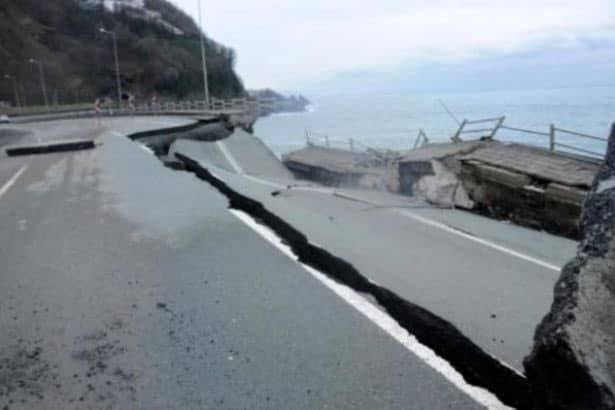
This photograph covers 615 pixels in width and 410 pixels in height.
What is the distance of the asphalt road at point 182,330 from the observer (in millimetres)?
3361

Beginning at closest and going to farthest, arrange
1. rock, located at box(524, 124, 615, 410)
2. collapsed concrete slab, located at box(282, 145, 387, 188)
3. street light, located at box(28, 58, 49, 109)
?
rock, located at box(524, 124, 615, 410) → collapsed concrete slab, located at box(282, 145, 387, 188) → street light, located at box(28, 58, 49, 109)

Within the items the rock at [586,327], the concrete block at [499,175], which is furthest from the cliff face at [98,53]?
the rock at [586,327]

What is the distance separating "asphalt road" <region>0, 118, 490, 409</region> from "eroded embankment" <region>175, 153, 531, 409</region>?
0.23m

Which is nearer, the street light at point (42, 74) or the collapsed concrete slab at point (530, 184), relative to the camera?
the collapsed concrete slab at point (530, 184)

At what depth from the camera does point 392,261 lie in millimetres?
6199

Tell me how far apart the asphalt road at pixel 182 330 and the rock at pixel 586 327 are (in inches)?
25.2

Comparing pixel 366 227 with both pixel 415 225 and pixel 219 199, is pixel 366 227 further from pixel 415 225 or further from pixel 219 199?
pixel 219 199

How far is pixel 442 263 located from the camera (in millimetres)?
6414

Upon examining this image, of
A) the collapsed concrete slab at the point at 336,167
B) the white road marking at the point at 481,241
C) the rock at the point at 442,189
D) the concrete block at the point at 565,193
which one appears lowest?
the collapsed concrete slab at the point at 336,167

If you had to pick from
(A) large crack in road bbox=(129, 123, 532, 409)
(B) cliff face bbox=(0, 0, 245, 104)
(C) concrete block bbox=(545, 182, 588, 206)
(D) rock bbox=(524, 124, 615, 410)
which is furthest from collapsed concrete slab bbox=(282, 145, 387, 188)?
(B) cliff face bbox=(0, 0, 245, 104)

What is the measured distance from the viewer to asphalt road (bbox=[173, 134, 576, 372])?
432 centimetres

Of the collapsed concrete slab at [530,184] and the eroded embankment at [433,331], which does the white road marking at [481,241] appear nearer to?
the eroded embankment at [433,331]

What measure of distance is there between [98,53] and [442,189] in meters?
100

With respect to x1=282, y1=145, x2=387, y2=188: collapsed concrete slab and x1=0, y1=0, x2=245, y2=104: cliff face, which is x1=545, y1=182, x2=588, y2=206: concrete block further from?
x1=0, y1=0, x2=245, y2=104: cliff face
